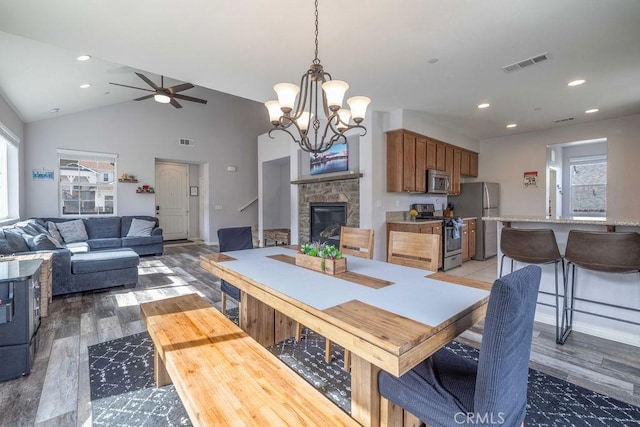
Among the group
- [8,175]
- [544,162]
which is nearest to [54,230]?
[8,175]

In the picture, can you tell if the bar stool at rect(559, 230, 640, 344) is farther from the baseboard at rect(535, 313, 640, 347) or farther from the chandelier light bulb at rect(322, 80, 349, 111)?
the chandelier light bulb at rect(322, 80, 349, 111)

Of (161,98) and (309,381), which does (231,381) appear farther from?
(161,98)

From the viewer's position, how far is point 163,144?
24.2ft

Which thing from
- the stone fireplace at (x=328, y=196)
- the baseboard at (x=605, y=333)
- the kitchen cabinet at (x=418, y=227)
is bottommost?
the baseboard at (x=605, y=333)

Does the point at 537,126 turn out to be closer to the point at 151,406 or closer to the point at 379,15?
the point at 379,15

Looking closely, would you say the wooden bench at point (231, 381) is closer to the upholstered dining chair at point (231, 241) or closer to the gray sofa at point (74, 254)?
the upholstered dining chair at point (231, 241)

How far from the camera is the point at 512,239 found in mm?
2736

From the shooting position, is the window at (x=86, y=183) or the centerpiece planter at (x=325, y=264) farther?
the window at (x=86, y=183)

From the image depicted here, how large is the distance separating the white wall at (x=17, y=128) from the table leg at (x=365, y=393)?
233 inches

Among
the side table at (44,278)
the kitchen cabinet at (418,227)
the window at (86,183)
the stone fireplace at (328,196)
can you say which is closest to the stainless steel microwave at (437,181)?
the kitchen cabinet at (418,227)

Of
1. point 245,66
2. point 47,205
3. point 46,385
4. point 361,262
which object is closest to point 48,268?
point 46,385

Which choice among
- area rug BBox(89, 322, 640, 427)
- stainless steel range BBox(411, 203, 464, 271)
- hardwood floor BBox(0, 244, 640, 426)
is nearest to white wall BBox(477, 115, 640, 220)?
Result: stainless steel range BBox(411, 203, 464, 271)

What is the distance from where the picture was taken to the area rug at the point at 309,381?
161cm

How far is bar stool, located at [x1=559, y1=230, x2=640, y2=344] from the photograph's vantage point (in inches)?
85.4
